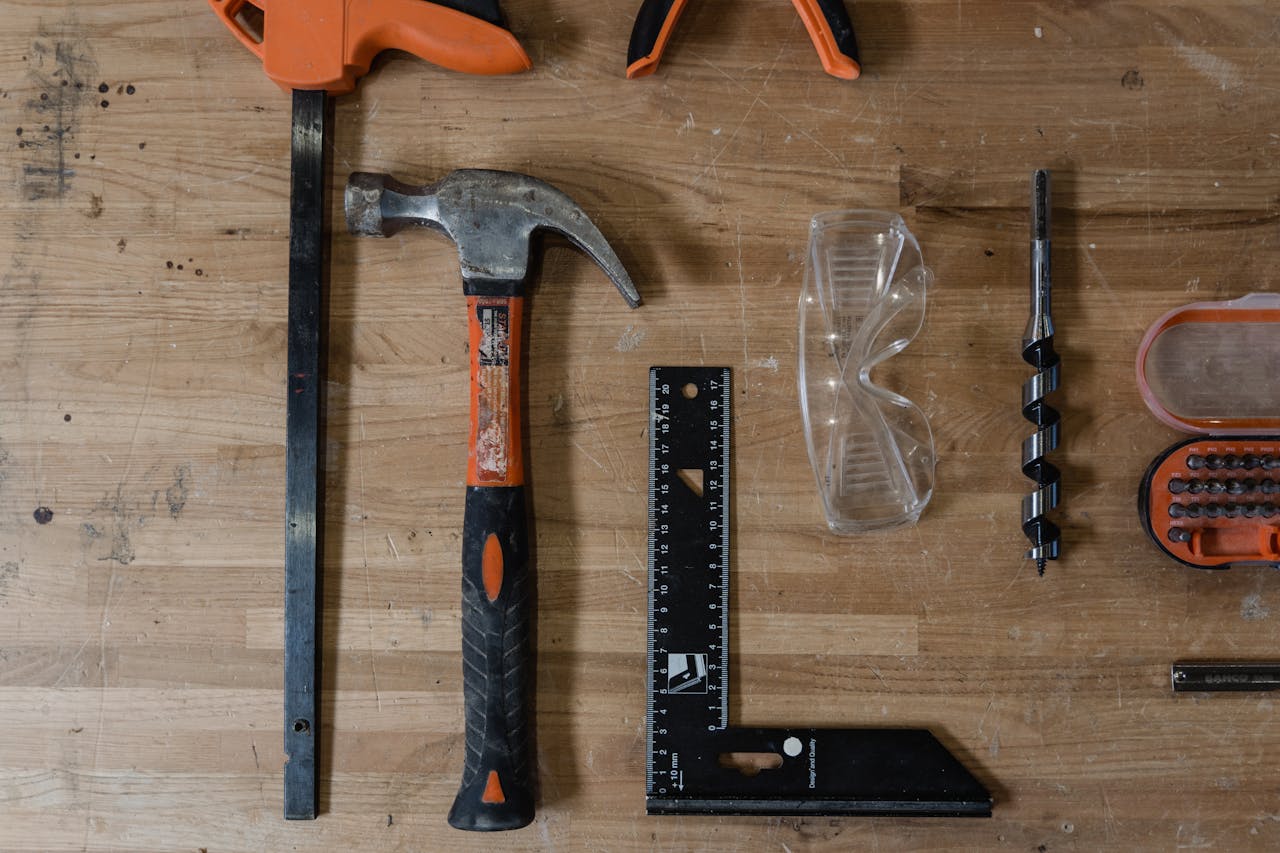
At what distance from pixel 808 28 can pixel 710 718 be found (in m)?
1.11

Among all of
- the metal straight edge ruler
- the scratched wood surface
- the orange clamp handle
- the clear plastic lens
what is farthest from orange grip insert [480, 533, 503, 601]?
the orange clamp handle

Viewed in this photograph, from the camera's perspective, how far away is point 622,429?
137 centimetres

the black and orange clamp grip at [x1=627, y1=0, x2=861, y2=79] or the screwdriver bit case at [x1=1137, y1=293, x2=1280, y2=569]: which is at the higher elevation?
the black and orange clamp grip at [x1=627, y1=0, x2=861, y2=79]

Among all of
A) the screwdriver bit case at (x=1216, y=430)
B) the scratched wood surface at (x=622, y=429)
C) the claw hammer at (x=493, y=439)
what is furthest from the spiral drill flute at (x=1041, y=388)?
the claw hammer at (x=493, y=439)

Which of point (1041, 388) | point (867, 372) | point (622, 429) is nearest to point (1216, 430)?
point (1041, 388)

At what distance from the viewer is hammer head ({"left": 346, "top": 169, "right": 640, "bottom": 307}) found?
4.18 ft

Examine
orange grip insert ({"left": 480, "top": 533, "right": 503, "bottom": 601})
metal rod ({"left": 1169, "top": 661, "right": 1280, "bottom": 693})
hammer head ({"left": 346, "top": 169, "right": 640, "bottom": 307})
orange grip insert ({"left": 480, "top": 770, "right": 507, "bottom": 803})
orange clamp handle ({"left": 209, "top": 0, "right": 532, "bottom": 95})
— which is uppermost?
orange clamp handle ({"left": 209, "top": 0, "right": 532, "bottom": 95})

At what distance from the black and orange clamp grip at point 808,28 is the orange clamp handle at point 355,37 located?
0.19 m

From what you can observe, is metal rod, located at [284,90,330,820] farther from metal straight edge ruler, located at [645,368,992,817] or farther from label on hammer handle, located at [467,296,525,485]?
metal straight edge ruler, located at [645,368,992,817]

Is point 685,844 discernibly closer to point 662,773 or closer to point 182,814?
point 662,773

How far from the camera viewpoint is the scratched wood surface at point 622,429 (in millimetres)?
1348

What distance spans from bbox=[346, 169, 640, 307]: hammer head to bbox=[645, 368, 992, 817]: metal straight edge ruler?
0.85 feet

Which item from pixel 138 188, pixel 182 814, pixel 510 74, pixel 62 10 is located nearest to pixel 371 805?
pixel 182 814

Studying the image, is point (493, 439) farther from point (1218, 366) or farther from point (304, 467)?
point (1218, 366)
